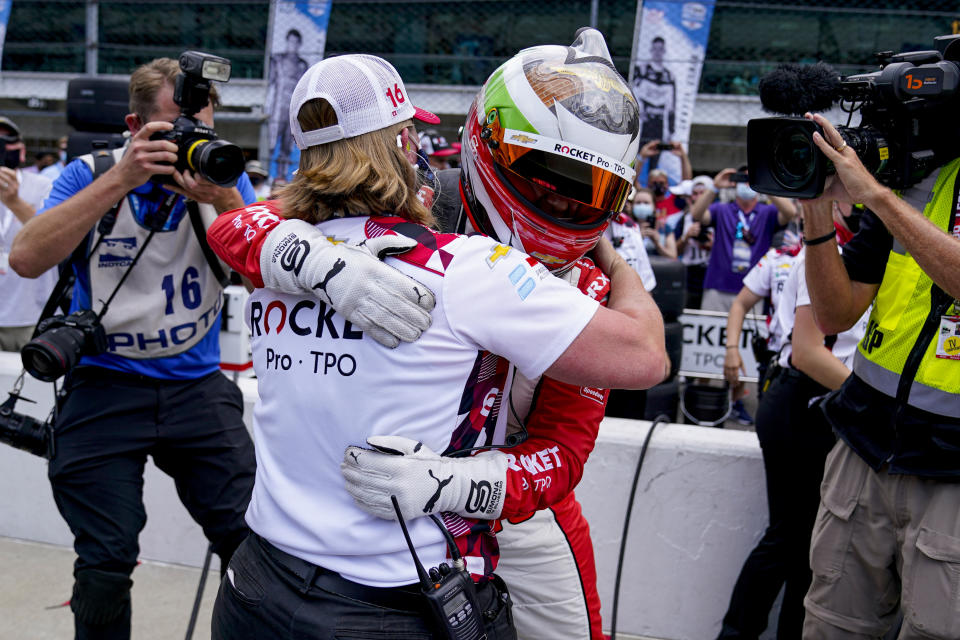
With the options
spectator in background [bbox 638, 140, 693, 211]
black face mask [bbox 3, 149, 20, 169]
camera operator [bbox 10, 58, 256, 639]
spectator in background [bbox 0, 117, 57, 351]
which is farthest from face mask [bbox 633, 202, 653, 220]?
camera operator [bbox 10, 58, 256, 639]

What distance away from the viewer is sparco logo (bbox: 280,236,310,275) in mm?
1526

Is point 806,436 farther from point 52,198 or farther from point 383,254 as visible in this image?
point 52,198

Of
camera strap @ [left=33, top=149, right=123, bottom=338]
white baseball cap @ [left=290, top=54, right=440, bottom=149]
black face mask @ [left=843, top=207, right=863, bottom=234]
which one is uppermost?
white baseball cap @ [left=290, top=54, right=440, bottom=149]

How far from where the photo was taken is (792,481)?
3.18 m

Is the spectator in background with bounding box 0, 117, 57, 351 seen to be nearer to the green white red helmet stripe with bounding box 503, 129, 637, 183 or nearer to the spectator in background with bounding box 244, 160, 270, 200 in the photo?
the spectator in background with bounding box 244, 160, 270, 200

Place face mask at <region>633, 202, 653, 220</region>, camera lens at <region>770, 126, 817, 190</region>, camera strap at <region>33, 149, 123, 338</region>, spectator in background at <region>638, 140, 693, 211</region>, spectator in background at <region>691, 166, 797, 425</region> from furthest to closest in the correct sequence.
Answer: spectator in background at <region>638, 140, 693, 211</region>
face mask at <region>633, 202, 653, 220</region>
spectator in background at <region>691, 166, 797, 425</region>
camera strap at <region>33, 149, 123, 338</region>
camera lens at <region>770, 126, 817, 190</region>

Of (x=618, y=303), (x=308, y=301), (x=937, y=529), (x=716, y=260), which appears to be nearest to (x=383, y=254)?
(x=308, y=301)

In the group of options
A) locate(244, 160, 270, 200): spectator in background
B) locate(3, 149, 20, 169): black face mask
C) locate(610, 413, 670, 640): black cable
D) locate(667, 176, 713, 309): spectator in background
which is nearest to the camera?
locate(610, 413, 670, 640): black cable

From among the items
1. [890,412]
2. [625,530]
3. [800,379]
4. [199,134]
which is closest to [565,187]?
[890,412]

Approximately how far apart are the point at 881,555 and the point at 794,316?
129cm

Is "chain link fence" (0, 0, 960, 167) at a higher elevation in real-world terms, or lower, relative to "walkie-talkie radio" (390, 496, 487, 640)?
higher

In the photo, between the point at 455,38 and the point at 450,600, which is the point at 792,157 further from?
the point at 455,38

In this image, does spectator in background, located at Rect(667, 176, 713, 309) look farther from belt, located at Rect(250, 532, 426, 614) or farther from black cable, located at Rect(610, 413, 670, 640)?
belt, located at Rect(250, 532, 426, 614)

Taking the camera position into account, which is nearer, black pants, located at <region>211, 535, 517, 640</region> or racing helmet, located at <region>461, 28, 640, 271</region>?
black pants, located at <region>211, 535, 517, 640</region>
